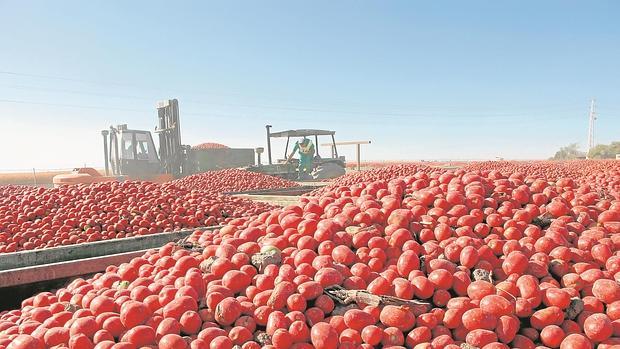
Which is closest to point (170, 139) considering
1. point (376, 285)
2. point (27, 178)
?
point (376, 285)

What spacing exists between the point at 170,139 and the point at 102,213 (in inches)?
464

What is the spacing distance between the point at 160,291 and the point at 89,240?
3.61 metres

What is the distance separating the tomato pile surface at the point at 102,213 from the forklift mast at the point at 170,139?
30.6ft

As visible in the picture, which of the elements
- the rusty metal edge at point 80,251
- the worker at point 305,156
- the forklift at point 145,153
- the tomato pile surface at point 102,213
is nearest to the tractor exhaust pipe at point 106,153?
the forklift at point 145,153

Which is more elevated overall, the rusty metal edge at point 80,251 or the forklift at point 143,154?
the forklift at point 143,154

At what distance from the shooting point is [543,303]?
236 cm

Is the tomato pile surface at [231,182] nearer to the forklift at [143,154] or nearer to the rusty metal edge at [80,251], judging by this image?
the forklift at [143,154]

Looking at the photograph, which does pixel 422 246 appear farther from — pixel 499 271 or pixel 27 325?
pixel 27 325

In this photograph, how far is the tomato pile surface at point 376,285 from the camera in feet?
7.11

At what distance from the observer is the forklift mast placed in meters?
16.7

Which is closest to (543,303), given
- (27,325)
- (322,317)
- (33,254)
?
(322,317)

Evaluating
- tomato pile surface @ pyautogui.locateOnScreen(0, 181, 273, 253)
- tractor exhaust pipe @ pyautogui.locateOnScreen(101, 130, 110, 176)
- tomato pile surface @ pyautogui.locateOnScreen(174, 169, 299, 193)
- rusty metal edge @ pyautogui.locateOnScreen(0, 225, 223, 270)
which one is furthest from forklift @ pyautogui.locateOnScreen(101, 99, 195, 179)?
rusty metal edge @ pyautogui.locateOnScreen(0, 225, 223, 270)

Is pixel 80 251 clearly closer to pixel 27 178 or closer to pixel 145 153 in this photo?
pixel 145 153

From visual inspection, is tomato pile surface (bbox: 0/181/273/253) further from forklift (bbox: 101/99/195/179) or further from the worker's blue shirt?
the worker's blue shirt
